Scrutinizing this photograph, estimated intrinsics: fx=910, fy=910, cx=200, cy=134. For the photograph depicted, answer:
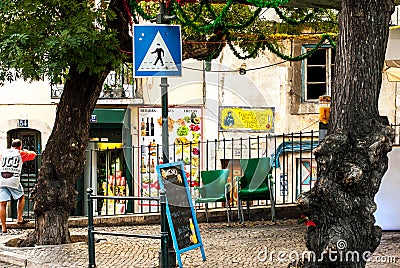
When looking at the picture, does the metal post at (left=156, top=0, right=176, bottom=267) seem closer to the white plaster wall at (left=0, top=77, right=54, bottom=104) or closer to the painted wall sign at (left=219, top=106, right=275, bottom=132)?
the painted wall sign at (left=219, top=106, right=275, bottom=132)

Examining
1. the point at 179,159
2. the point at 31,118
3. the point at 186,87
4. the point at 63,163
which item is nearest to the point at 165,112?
the point at 63,163

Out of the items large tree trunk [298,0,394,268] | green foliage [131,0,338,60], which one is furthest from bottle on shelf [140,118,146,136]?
large tree trunk [298,0,394,268]

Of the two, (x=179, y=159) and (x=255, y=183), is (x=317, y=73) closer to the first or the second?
(x=179, y=159)

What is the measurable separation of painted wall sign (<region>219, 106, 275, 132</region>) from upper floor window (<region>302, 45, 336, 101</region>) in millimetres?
1201

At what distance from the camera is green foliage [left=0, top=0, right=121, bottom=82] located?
12516mm

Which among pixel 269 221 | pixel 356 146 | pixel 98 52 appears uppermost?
pixel 98 52

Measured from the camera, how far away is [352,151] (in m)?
9.00

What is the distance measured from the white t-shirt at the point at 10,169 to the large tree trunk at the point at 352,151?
29.7 feet

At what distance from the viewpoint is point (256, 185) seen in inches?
673

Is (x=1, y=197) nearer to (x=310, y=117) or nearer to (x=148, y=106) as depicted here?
(x=148, y=106)

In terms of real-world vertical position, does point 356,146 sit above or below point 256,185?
above

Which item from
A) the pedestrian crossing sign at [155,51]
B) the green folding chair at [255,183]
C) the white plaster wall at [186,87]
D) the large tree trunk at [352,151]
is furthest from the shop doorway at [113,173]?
the large tree trunk at [352,151]

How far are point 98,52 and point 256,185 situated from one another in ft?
17.4

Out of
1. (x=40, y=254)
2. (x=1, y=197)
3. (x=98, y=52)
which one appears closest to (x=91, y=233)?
(x=40, y=254)
